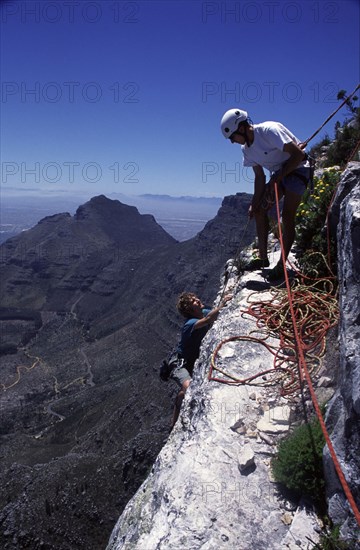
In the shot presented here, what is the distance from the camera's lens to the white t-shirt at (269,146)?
7178 millimetres

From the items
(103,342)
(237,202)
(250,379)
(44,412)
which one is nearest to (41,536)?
(250,379)

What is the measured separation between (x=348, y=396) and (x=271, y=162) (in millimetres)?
4907

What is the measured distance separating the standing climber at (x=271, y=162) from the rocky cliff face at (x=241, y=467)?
8.22 feet

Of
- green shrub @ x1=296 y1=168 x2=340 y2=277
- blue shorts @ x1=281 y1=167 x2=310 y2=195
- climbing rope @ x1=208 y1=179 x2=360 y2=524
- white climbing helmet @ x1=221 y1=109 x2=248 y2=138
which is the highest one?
white climbing helmet @ x1=221 y1=109 x2=248 y2=138

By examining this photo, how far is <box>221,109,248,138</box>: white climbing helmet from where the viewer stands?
23.4ft

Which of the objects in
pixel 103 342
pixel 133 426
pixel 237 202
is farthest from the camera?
pixel 237 202

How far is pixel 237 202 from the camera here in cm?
12788

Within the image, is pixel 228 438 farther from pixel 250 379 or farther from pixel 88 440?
pixel 88 440

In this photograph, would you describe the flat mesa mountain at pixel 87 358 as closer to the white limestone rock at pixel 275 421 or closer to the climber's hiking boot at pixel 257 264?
the climber's hiking boot at pixel 257 264

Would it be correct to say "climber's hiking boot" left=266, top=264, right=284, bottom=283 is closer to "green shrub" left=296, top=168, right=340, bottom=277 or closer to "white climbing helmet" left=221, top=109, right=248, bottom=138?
"green shrub" left=296, top=168, right=340, bottom=277

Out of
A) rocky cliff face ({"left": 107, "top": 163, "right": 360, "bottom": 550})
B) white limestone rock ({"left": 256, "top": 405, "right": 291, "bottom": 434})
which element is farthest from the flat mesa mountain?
white limestone rock ({"left": 256, "top": 405, "right": 291, "bottom": 434})

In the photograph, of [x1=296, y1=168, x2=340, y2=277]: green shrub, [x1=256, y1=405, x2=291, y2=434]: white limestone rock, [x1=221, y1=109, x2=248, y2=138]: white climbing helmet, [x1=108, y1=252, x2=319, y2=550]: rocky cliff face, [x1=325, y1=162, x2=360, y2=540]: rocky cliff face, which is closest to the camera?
[x1=325, y1=162, x2=360, y2=540]: rocky cliff face

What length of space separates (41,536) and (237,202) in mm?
112232

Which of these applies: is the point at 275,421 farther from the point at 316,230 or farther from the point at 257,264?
the point at 316,230
